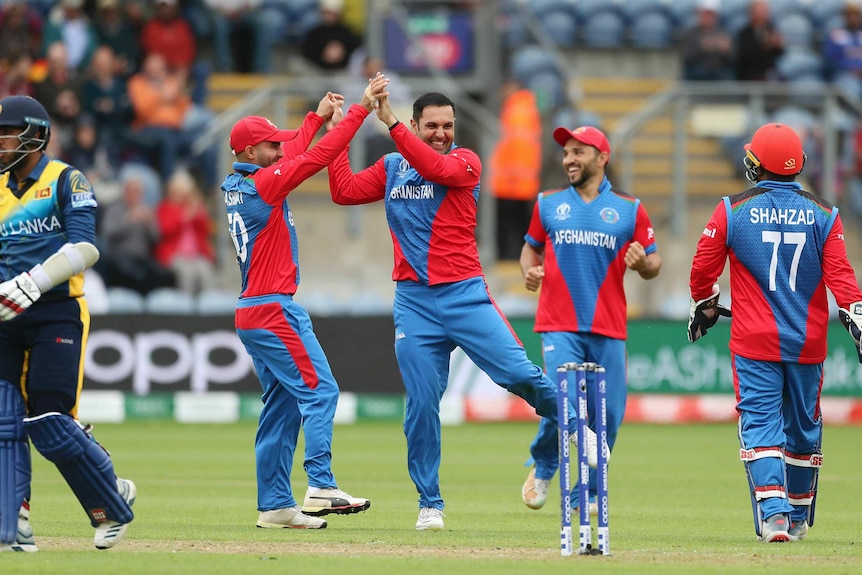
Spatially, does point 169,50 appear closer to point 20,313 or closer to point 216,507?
point 216,507

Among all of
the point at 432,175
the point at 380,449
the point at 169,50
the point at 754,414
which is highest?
the point at 169,50

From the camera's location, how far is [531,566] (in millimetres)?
7598

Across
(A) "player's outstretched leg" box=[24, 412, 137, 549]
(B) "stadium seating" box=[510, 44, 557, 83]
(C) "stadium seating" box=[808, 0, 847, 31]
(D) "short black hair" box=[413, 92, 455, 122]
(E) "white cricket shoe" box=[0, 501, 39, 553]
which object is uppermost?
(C) "stadium seating" box=[808, 0, 847, 31]

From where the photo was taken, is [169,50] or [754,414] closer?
[754,414]

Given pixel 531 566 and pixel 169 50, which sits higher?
pixel 169 50

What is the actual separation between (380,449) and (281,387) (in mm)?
6319

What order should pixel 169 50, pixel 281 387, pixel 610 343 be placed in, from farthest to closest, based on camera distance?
pixel 169 50 < pixel 610 343 < pixel 281 387

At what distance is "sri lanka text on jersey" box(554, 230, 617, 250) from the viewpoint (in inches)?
421

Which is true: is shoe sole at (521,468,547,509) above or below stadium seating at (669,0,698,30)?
below

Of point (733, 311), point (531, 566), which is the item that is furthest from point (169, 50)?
point (531, 566)

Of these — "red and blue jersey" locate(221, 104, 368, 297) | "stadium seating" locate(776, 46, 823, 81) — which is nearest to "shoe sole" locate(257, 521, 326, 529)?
"red and blue jersey" locate(221, 104, 368, 297)

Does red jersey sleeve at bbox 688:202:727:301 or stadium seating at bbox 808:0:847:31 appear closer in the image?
red jersey sleeve at bbox 688:202:727:301

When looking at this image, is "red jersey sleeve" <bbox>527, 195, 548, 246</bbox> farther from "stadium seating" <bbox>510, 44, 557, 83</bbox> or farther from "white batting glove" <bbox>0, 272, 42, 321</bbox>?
"stadium seating" <bbox>510, 44, 557, 83</bbox>

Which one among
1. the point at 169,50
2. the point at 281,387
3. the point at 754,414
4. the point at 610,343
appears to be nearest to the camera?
the point at 754,414
